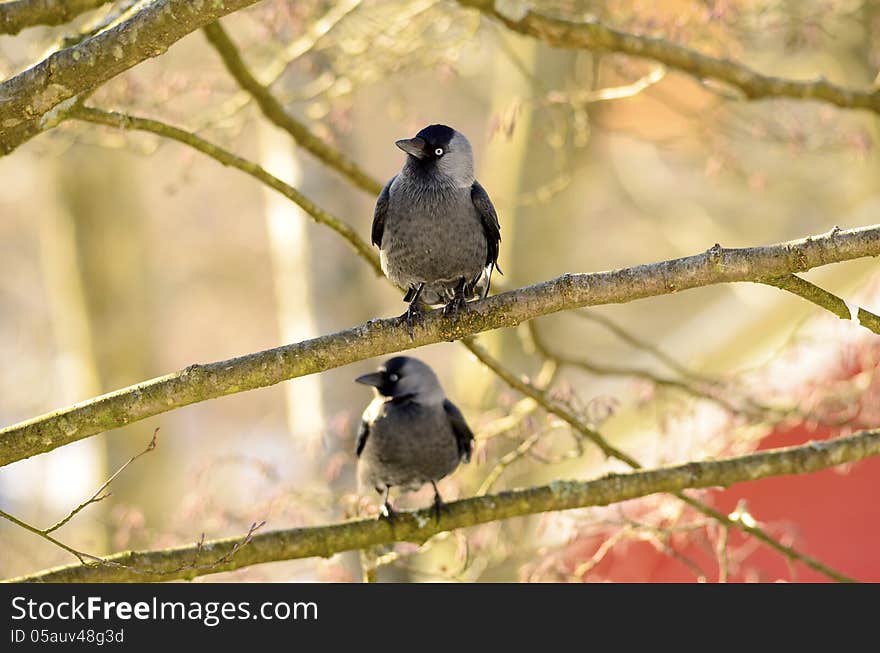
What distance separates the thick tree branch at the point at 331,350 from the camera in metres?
2.90

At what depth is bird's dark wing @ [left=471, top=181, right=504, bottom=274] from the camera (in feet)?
11.8

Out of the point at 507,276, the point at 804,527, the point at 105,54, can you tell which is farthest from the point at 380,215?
the point at 804,527

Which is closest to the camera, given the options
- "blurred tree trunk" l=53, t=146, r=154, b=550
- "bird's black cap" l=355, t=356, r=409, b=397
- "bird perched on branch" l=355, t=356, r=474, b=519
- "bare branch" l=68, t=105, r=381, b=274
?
"bare branch" l=68, t=105, r=381, b=274

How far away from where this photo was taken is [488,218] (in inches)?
142

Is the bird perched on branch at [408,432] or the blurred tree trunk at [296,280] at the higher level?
the blurred tree trunk at [296,280]

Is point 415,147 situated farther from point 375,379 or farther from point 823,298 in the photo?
point 375,379

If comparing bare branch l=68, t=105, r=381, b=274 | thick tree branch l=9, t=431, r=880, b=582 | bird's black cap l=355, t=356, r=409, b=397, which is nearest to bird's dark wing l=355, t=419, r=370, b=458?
bird's black cap l=355, t=356, r=409, b=397

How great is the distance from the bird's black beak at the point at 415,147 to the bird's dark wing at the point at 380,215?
0.65ft

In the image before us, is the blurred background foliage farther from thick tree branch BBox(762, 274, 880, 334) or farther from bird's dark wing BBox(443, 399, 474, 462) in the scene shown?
thick tree branch BBox(762, 274, 880, 334)

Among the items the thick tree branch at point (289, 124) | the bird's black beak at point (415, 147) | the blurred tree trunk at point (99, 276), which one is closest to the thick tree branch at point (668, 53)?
the thick tree branch at point (289, 124)

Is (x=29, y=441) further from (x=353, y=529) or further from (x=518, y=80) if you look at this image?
→ (x=518, y=80)

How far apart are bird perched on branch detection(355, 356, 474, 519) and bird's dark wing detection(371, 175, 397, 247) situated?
106cm

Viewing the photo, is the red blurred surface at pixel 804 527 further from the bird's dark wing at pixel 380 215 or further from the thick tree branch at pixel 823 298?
the thick tree branch at pixel 823 298

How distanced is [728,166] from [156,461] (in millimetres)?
4725
